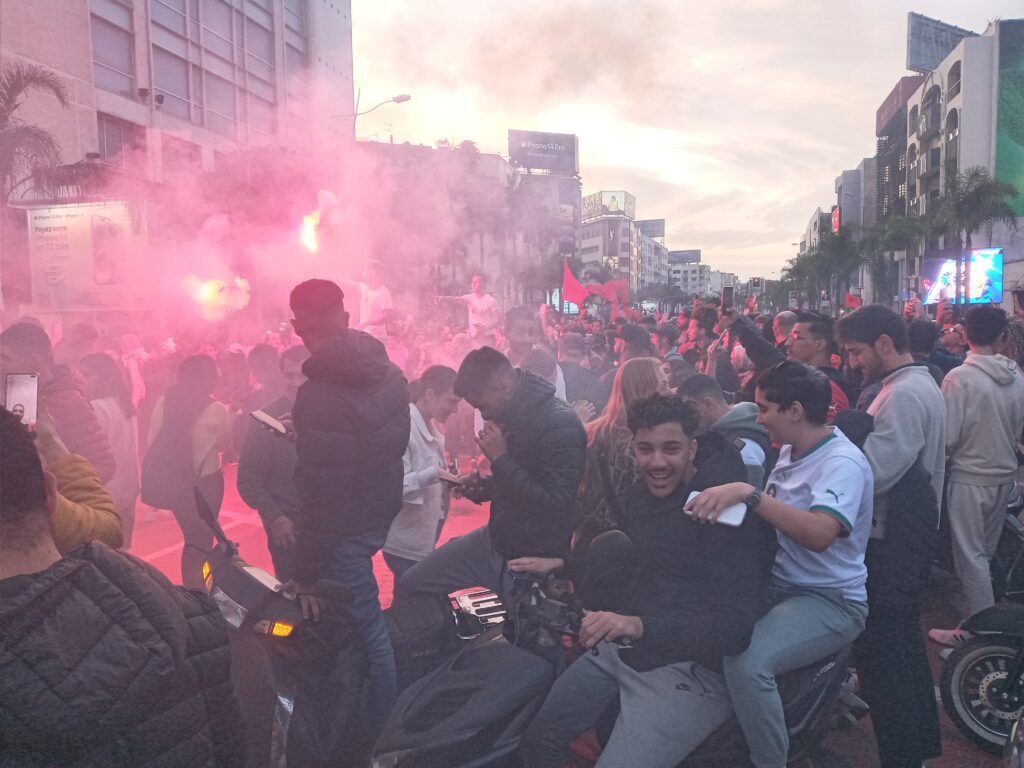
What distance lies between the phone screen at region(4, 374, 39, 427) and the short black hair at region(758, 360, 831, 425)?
2.70 m

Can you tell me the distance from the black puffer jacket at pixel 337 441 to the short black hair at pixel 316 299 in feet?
0.47

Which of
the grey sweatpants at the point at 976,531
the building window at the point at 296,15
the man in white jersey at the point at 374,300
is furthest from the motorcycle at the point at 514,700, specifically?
the building window at the point at 296,15

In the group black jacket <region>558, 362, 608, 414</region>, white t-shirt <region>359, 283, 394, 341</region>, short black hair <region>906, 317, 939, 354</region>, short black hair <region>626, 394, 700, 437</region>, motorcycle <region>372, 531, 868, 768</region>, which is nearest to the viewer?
motorcycle <region>372, 531, 868, 768</region>

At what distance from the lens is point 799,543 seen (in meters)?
2.58

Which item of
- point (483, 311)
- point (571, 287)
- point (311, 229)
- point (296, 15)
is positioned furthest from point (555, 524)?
point (296, 15)

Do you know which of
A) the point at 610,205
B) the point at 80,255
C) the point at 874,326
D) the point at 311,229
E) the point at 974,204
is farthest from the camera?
the point at 610,205

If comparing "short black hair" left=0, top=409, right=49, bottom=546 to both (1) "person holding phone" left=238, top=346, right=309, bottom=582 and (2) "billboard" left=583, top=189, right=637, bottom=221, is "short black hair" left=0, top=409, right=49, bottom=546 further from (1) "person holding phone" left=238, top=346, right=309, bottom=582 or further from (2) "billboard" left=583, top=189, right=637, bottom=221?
(2) "billboard" left=583, top=189, right=637, bottom=221

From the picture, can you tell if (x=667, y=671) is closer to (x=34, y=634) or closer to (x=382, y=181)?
(x=34, y=634)

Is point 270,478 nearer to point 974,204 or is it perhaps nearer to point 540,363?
point 540,363

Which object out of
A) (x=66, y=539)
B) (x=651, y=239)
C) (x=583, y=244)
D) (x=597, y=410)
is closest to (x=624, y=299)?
(x=597, y=410)

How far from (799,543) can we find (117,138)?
22282 millimetres

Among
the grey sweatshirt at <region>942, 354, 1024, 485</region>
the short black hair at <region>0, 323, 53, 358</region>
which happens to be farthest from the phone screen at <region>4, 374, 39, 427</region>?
the grey sweatshirt at <region>942, 354, 1024, 485</region>

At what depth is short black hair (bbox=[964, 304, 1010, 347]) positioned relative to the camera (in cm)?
483

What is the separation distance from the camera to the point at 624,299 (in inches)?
816
